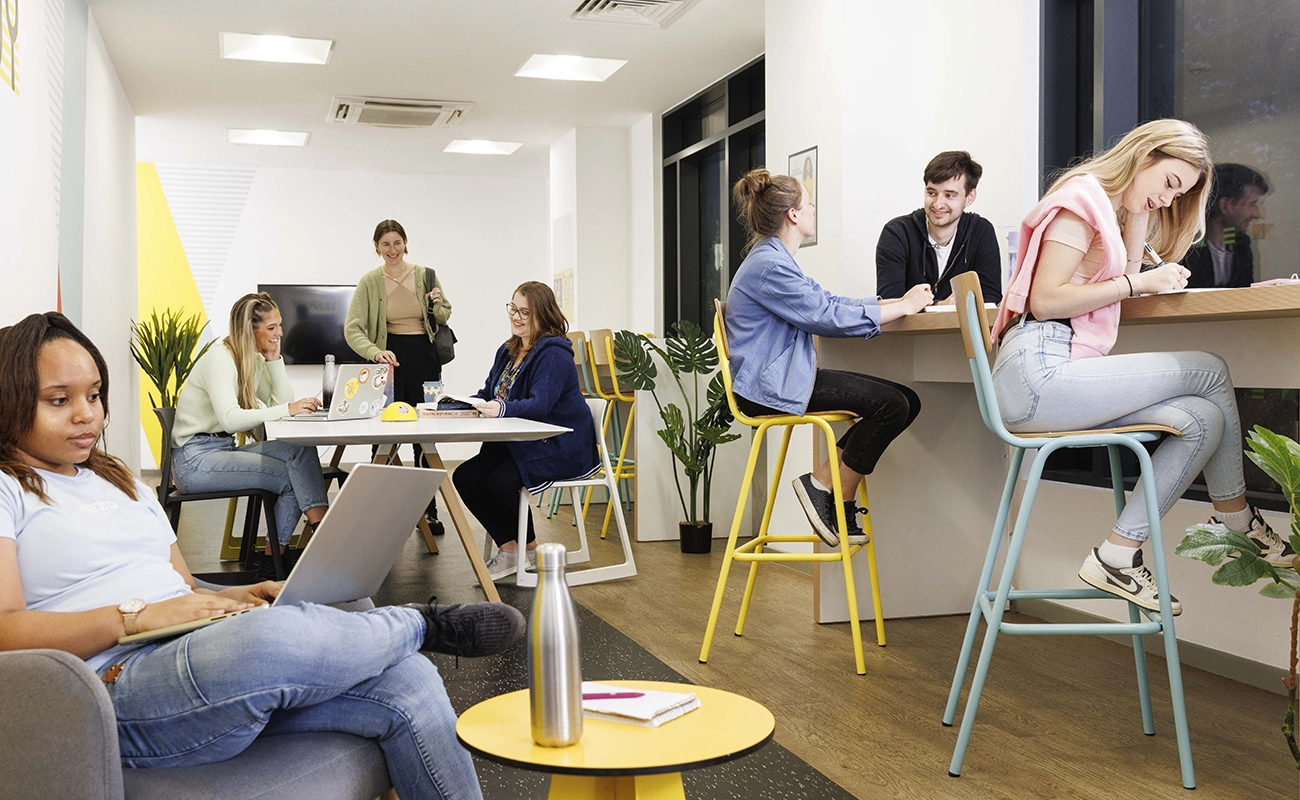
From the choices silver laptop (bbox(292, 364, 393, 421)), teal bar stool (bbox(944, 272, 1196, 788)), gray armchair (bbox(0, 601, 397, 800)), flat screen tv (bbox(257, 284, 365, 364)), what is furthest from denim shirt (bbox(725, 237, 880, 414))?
flat screen tv (bbox(257, 284, 365, 364))

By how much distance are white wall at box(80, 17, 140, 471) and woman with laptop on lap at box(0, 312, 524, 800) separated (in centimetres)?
398

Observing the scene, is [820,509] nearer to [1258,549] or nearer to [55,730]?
[1258,549]

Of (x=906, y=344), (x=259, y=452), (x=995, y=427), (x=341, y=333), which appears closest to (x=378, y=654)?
(x=995, y=427)

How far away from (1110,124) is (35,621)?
331 centimetres

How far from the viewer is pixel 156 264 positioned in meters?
9.33

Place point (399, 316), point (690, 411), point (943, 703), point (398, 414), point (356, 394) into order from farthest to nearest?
point (399, 316) < point (690, 411) < point (356, 394) < point (398, 414) < point (943, 703)

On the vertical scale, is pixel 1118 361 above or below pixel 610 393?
above

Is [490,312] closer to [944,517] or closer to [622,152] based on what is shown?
[622,152]

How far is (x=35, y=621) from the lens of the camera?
137cm

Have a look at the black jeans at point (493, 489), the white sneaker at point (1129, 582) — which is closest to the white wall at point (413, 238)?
the black jeans at point (493, 489)

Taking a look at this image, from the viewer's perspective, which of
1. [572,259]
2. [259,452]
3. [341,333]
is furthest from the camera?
[341,333]

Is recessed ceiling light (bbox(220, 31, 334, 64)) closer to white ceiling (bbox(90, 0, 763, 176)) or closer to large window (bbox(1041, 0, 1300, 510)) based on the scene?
white ceiling (bbox(90, 0, 763, 176))

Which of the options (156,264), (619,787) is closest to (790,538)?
(619,787)

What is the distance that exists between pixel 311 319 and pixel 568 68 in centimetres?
415
